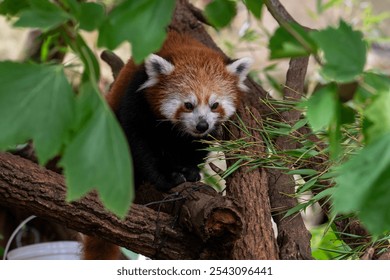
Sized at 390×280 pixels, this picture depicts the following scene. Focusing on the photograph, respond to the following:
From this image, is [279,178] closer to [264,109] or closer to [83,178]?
[264,109]

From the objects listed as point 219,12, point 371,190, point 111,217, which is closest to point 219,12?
point 219,12

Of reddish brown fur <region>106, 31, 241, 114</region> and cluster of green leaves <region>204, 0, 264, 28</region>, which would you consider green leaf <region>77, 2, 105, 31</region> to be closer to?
cluster of green leaves <region>204, 0, 264, 28</region>

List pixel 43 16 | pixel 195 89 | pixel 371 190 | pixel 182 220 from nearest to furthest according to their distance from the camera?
pixel 371 190
pixel 43 16
pixel 182 220
pixel 195 89

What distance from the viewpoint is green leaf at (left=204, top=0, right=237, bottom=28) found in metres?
1.01

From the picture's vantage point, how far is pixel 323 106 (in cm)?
89

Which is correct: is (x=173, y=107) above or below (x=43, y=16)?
below

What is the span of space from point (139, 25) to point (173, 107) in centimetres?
226

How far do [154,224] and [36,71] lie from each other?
161 centimetres

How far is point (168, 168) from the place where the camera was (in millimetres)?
3045

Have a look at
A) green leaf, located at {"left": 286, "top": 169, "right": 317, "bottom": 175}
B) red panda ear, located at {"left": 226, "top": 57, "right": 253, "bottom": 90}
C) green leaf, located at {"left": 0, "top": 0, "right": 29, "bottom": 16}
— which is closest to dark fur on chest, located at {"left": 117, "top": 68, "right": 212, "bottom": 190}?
red panda ear, located at {"left": 226, "top": 57, "right": 253, "bottom": 90}

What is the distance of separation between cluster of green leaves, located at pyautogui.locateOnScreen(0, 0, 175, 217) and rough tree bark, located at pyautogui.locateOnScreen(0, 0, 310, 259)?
1399 millimetres

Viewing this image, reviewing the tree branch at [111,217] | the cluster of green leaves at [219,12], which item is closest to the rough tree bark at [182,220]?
the tree branch at [111,217]

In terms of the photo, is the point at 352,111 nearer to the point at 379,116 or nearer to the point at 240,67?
the point at 379,116

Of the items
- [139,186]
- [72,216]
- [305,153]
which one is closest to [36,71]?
[72,216]
